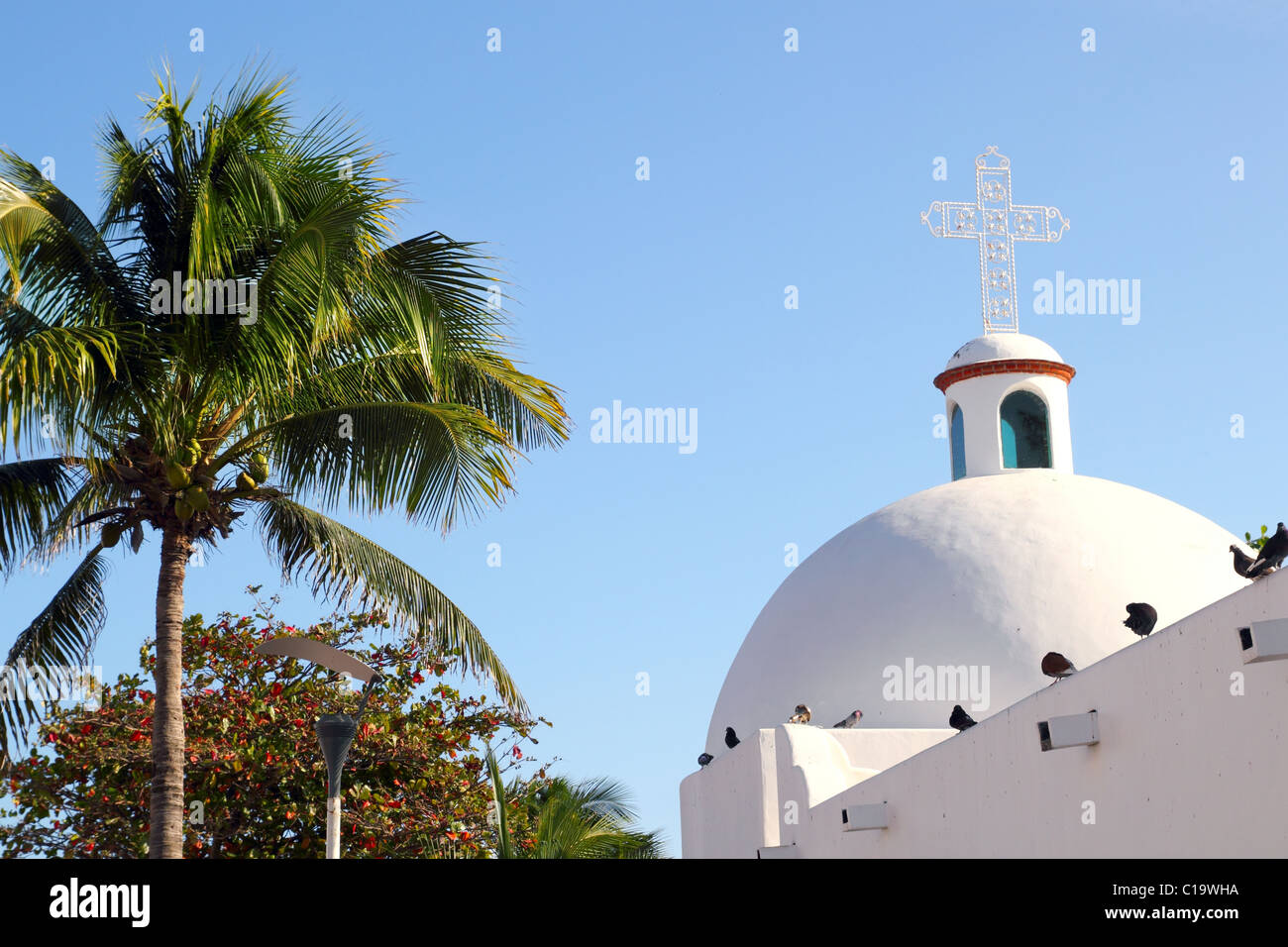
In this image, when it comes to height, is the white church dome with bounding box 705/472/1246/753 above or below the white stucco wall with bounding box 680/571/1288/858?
above

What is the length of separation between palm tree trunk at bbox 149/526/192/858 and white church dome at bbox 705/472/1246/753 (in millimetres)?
6548

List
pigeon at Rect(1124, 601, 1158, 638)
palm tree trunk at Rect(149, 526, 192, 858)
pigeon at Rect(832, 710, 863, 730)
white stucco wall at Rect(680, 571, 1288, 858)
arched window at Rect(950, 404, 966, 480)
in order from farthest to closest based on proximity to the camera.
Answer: arched window at Rect(950, 404, 966, 480), pigeon at Rect(832, 710, 863, 730), palm tree trunk at Rect(149, 526, 192, 858), pigeon at Rect(1124, 601, 1158, 638), white stucco wall at Rect(680, 571, 1288, 858)

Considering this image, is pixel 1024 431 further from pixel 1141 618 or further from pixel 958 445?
pixel 1141 618

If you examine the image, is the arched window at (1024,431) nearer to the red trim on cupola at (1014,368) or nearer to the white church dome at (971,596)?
the red trim on cupola at (1014,368)

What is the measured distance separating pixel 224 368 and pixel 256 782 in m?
8.44

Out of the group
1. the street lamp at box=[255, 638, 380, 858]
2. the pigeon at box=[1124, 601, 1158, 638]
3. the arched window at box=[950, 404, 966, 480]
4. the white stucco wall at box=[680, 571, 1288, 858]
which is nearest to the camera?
the white stucco wall at box=[680, 571, 1288, 858]

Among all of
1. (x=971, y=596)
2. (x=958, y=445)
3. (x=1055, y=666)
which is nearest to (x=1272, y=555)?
(x=1055, y=666)

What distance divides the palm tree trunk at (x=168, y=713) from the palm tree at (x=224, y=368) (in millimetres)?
15

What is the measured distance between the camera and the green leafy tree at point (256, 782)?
17078 mm

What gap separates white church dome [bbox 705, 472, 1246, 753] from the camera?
44.5 feet

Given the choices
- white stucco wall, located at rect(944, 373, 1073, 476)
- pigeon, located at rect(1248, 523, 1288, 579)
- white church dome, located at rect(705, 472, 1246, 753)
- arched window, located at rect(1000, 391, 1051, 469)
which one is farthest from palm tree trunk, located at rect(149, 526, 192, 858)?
arched window, located at rect(1000, 391, 1051, 469)

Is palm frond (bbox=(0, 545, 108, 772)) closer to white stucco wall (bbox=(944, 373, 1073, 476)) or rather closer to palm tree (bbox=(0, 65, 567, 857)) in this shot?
palm tree (bbox=(0, 65, 567, 857))
